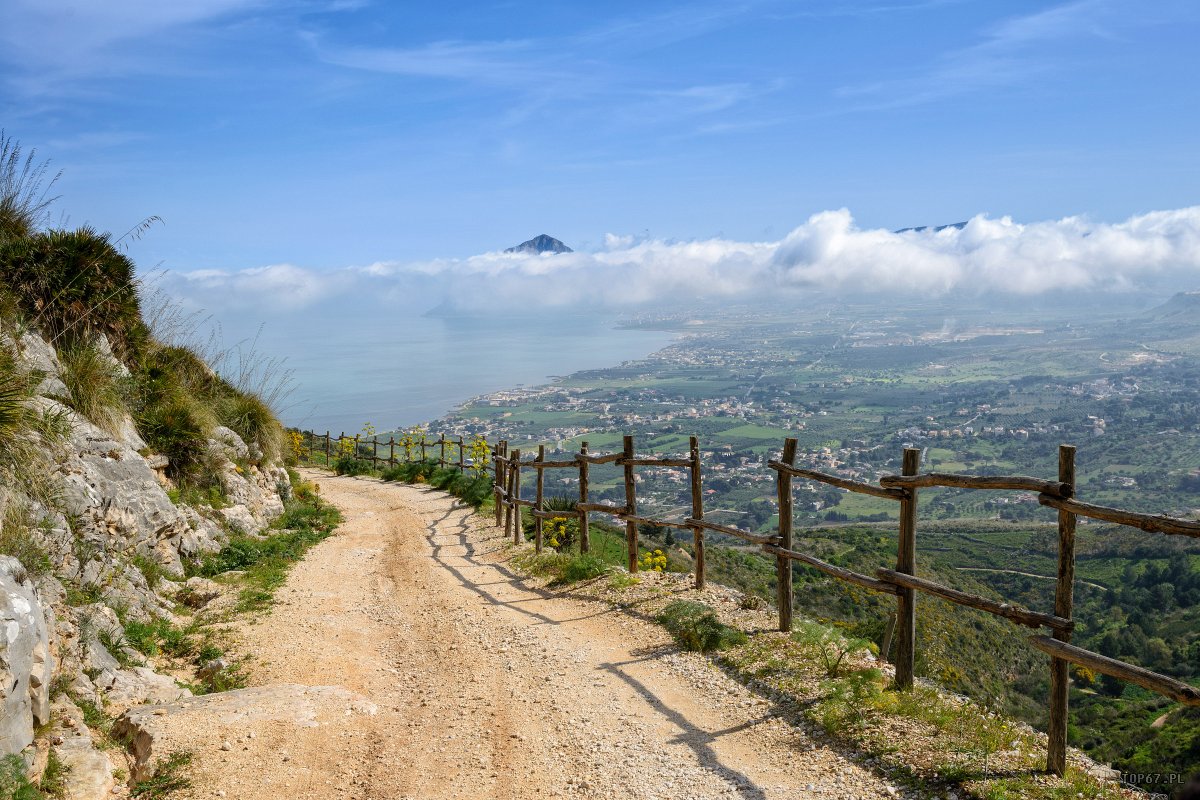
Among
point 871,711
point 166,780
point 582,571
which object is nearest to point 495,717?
point 166,780

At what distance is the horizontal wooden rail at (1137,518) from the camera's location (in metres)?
4.39

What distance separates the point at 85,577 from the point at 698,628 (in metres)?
5.98

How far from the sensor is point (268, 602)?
Result: 963cm

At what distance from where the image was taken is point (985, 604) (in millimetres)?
5621

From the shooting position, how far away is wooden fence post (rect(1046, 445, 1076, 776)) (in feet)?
16.2

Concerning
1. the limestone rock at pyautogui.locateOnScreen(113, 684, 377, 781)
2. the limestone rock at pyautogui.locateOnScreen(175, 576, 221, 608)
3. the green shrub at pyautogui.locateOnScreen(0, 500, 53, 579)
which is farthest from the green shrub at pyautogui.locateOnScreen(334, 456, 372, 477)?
the limestone rock at pyautogui.locateOnScreen(113, 684, 377, 781)

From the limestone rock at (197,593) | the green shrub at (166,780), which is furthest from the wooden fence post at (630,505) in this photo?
the green shrub at (166,780)

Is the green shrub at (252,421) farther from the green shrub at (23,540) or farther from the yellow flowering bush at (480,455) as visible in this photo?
the green shrub at (23,540)

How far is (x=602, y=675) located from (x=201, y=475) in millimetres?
8523

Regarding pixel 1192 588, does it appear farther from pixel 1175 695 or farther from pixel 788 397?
pixel 788 397

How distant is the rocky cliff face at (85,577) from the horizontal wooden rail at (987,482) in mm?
6048

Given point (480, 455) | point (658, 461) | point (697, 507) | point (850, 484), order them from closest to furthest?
point (850, 484) < point (697, 507) < point (658, 461) < point (480, 455)

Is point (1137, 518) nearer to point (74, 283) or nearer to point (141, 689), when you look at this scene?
point (141, 689)

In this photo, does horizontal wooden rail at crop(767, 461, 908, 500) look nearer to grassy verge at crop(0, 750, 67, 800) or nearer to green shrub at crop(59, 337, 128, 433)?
grassy verge at crop(0, 750, 67, 800)
